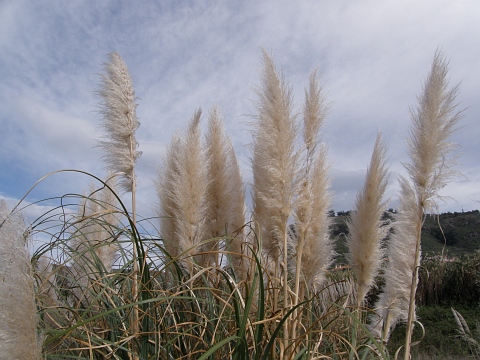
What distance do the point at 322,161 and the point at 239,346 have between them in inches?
65.4

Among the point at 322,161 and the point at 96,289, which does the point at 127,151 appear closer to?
the point at 96,289

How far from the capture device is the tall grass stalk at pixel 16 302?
4.37ft

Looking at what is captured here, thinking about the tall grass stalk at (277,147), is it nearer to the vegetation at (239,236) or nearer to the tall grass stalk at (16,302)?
the vegetation at (239,236)

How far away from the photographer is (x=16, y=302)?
4.38 ft

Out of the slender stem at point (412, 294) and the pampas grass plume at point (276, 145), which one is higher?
the pampas grass plume at point (276, 145)

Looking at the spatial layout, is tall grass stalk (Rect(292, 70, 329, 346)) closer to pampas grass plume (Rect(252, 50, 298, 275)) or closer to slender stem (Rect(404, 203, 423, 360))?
pampas grass plume (Rect(252, 50, 298, 275))

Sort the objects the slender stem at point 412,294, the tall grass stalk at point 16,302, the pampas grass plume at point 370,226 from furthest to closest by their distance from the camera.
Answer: the pampas grass plume at point 370,226, the slender stem at point 412,294, the tall grass stalk at point 16,302

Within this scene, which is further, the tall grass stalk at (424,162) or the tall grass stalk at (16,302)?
the tall grass stalk at (424,162)

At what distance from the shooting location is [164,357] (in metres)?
2.39

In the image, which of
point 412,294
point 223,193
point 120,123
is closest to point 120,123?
point 120,123

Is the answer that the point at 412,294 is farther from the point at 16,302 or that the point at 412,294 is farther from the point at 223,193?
the point at 16,302

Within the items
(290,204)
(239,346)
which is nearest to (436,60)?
(290,204)

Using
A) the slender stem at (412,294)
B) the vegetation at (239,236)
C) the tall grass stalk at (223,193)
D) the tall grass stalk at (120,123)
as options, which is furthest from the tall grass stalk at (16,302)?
the slender stem at (412,294)

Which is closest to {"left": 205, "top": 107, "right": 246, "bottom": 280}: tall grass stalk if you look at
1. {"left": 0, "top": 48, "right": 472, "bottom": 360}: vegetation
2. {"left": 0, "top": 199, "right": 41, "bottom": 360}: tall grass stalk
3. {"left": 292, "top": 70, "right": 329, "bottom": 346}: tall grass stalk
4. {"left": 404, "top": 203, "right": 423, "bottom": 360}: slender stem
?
{"left": 0, "top": 48, "right": 472, "bottom": 360}: vegetation
